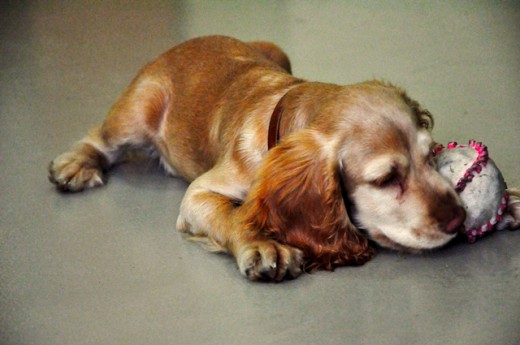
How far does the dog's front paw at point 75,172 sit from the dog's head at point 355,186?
1432mm

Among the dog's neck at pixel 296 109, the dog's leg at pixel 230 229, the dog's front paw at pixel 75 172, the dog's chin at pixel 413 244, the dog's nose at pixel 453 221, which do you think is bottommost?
the dog's front paw at pixel 75 172

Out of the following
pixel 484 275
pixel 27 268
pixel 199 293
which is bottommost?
pixel 27 268

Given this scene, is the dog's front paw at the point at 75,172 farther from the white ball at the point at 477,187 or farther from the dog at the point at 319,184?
the white ball at the point at 477,187

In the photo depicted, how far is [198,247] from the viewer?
395cm

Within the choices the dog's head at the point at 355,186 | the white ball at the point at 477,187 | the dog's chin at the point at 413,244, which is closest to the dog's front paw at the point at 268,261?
the dog's head at the point at 355,186

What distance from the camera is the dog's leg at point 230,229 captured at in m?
3.51

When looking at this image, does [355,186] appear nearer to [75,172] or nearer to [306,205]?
[306,205]

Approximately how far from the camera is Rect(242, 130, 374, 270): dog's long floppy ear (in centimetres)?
355

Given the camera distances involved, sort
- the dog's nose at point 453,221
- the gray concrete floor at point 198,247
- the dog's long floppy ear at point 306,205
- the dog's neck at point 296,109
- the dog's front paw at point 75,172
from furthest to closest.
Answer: the dog's front paw at point 75,172 → the dog's neck at point 296,109 → the dog's long floppy ear at point 306,205 → the dog's nose at point 453,221 → the gray concrete floor at point 198,247

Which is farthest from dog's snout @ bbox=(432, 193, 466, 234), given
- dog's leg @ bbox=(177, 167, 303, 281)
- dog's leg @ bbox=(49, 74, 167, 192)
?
dog's leg @ bbox=(49, 74, 167, 192)

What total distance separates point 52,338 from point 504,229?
6.88 ft

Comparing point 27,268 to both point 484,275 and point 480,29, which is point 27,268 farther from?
point 480,29

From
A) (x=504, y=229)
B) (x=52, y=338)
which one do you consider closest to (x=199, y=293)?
(x=52, y=338)

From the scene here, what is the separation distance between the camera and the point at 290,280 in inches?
140
